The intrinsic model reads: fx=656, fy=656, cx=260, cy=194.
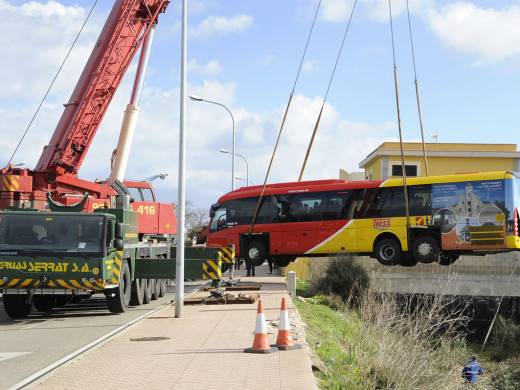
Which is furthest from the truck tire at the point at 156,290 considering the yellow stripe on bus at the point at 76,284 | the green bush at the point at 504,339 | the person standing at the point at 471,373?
the green bush at the point at 504,339

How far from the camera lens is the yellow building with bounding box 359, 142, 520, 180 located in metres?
47.8

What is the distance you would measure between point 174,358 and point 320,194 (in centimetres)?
1667

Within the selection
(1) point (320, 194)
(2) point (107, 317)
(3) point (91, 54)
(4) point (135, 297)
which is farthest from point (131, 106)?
(1) point (320, 194)

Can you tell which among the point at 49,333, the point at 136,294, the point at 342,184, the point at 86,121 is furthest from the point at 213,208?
the point at 49,333

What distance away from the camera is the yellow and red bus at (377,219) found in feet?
71.8

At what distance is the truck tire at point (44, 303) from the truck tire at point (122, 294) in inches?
74.7

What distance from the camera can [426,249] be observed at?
23.0m

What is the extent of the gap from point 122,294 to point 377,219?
37.5ft

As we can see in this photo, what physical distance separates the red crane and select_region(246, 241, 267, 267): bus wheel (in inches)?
311

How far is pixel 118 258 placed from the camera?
15.0m

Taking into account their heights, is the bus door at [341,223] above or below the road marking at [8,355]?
above

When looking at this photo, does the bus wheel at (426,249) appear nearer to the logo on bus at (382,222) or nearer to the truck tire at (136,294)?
the logo on bus at (382,222)

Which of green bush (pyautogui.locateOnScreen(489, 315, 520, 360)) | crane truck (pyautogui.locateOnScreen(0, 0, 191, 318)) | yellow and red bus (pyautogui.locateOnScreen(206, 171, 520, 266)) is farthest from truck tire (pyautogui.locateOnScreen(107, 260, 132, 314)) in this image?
green bush (pyautogui.locateOnScreen(489, 315, 520, 360))

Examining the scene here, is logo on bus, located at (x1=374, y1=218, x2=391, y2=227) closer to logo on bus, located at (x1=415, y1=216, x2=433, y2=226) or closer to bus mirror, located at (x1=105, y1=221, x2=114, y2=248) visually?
logo on bus, located at (x1=415, y1=216, x2=433, y2=226)
